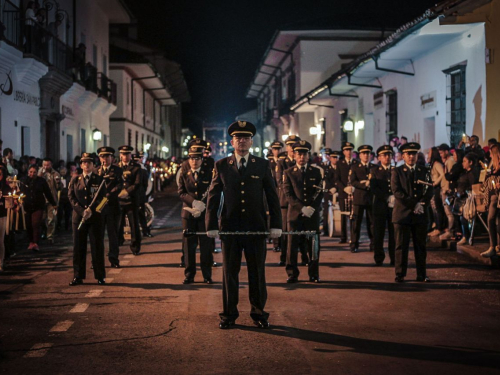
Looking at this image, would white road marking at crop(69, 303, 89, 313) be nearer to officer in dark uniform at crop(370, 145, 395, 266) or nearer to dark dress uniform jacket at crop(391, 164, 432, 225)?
dark dress uniform jacket at crop(391, 164, 432, 225)

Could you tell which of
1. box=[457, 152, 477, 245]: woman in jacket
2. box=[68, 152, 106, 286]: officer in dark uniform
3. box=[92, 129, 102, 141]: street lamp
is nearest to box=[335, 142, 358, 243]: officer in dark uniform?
box=[457, 152, 477, 245]: woman in jacket

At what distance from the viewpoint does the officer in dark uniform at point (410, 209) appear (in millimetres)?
11281

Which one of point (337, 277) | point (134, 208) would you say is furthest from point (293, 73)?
point (337, 277)

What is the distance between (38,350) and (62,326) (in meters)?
1.08

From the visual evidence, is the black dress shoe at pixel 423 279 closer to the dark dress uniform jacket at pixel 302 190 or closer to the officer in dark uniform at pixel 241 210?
the dark dress uniform jacket at pixel 302 190

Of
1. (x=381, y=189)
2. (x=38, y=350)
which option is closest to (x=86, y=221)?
(x=38, y=350)

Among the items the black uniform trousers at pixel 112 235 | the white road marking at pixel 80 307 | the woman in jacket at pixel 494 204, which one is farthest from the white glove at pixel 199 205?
the woman in jacket at pixel 494 204

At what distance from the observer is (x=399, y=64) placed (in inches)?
969

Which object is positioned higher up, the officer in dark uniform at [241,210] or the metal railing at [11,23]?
the metal railing at [11,23]

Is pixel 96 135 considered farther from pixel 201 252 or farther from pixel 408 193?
pixel 408 193

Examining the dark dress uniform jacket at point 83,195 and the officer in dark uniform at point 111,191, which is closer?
the dark dress uniform jacket at point 83,195

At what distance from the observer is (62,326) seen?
27.0 feet

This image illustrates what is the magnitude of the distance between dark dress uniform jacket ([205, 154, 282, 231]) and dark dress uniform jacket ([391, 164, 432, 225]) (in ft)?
11.3

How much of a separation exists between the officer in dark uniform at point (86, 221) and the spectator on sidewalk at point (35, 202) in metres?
4.56
